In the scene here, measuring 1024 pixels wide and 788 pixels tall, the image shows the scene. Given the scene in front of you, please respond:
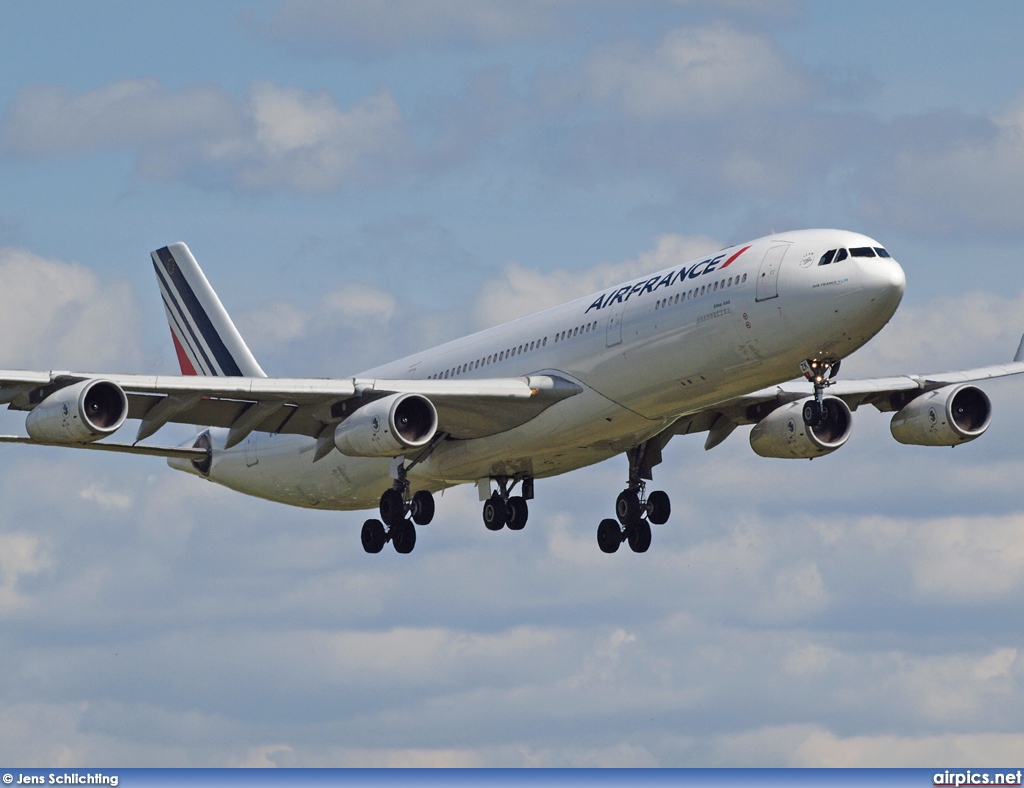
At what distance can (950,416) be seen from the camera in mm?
59062

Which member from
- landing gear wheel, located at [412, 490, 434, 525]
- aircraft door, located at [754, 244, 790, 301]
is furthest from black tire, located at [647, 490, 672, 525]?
aircraft door, located at [754, 244, 790, 301]

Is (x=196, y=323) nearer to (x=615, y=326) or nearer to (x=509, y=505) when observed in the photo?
(x=509, y=505)

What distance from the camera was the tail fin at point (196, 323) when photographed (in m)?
72.4

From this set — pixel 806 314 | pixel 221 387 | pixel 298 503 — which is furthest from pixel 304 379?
pixel 806 314

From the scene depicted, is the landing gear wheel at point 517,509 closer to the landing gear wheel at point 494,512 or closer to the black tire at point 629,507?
the landing gear wheel at point 494,512

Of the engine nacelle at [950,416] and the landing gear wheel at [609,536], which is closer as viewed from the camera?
the engine nacelle at [950,416]

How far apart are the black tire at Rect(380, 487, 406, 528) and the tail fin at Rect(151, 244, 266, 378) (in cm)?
1343

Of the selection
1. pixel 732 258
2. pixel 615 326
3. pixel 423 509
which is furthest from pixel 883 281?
pixel 423 509

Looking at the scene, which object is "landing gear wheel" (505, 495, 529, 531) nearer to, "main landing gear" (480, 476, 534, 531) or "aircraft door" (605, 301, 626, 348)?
"main landing gear" (480, 476, 534, 531)

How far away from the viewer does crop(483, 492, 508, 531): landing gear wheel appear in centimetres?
6006

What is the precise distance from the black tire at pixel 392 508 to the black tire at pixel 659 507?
809 centimetres

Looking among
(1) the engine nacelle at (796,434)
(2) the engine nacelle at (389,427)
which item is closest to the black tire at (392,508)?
(2) the engine nacelle at (389,427)

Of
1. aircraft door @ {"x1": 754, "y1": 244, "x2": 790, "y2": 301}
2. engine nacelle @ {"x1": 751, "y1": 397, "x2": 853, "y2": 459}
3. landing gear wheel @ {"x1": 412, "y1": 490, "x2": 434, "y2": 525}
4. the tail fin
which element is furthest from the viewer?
the tail fin

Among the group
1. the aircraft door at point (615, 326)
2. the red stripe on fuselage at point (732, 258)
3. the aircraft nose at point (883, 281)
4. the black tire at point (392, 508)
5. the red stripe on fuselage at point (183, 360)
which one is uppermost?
the red stripe on fuselage at point (183, 360)
